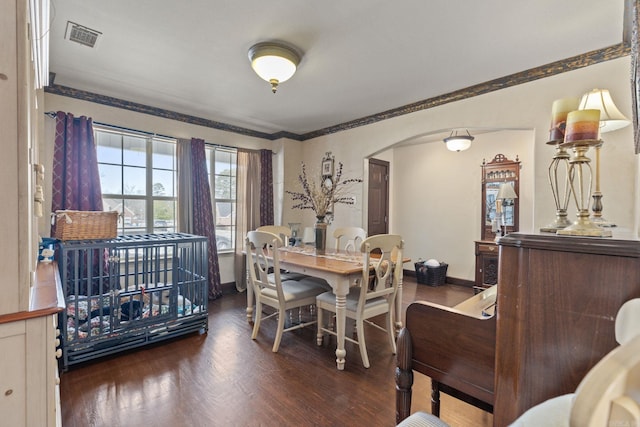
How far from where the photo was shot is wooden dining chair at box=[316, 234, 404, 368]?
90.7 inches

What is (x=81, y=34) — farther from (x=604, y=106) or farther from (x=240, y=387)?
(x=604, y=106)

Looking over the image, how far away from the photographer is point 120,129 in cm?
347

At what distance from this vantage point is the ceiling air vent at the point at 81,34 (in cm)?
215

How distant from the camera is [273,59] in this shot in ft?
7.75

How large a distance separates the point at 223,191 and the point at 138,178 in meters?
1.11

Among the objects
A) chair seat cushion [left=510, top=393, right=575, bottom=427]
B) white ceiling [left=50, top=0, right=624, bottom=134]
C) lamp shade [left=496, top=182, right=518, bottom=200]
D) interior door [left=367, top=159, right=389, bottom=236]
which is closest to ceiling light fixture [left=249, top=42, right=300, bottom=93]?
white ceiling [left=50, top=0, right=624, bottom=134]

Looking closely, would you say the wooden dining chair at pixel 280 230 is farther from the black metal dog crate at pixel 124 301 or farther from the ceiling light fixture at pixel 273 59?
the ceiling light fixture at pixel 273 59

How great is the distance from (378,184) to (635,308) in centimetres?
484

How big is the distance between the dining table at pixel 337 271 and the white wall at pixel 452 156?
133 cm

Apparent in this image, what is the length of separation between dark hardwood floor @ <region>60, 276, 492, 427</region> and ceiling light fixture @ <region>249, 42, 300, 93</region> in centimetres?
233

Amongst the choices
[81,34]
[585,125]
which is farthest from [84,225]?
[585,125]

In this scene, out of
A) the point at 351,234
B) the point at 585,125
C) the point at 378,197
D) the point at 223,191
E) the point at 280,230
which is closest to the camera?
the point at 585,125

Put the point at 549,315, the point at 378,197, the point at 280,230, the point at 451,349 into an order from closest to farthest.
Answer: the point at 549,315
the point at 451,349
the point at 280,230
the point at 378,197

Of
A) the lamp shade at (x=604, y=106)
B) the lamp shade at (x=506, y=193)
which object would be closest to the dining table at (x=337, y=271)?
the lamp shade at (x=604, y=106)
